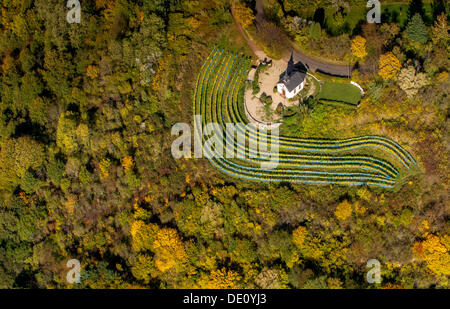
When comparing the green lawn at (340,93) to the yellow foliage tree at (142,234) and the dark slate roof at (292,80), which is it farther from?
the yellow foliage tree at (142,234)

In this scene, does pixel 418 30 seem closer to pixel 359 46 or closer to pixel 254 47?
pixel 359 46

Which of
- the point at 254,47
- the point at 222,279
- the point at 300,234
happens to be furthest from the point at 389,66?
the point at 222,279

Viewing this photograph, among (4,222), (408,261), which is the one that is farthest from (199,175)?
(4,222)

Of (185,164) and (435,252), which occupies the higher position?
(185,164)

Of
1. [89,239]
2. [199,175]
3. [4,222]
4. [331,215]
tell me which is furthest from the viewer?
[4,222]

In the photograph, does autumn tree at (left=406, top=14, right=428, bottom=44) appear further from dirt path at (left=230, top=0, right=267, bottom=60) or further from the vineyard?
dirt path at (left=230, top=0, right=267, bottom=60)

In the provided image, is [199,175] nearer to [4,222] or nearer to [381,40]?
[381,40]

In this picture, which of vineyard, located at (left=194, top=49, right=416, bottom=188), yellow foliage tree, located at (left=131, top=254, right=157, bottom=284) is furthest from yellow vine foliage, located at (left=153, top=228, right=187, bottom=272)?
vineyard, located at (left=194, top=49, right=416, bottom=188)
